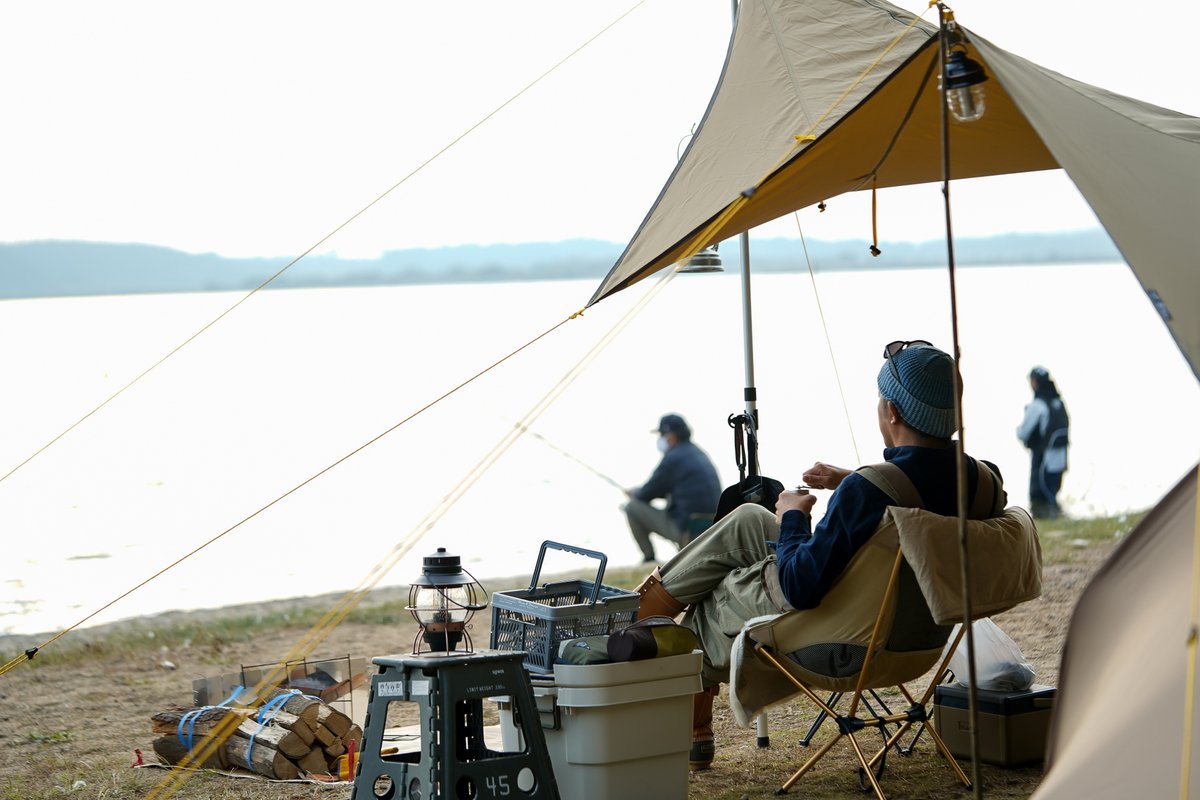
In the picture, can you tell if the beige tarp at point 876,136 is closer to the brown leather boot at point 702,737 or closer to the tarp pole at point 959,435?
the tarp pole at point 959,435

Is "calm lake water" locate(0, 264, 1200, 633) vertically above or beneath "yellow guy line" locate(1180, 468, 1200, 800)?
beneath

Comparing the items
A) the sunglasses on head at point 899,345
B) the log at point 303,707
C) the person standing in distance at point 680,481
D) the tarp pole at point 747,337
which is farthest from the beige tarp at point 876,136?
the person standing in distance at point 680,481

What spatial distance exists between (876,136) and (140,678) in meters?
4.13

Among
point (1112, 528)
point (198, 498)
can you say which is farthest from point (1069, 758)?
point (198, 498)

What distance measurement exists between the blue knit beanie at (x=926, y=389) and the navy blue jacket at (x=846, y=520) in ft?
0.23

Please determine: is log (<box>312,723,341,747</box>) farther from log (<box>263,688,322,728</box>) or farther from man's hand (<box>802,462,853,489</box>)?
man's hand (<box>802,462,853,489</box>)

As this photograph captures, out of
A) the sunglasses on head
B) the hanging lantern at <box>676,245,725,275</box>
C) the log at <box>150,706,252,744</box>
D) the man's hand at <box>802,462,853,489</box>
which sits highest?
the hanging lantern at <box>676,245,725,275</box>

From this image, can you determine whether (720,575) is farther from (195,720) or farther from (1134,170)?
(195,720)

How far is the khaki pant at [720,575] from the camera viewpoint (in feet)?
11.7

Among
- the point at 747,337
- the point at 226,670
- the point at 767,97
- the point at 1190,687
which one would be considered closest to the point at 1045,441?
the point at 747,337

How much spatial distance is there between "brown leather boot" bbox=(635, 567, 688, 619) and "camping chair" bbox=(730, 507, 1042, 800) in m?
0.31

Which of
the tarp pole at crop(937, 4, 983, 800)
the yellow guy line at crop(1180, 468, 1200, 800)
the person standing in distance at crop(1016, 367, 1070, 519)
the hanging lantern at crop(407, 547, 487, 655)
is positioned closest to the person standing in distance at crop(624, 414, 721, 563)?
the person standing in distance at crop(1016, 367, 1070, 519)

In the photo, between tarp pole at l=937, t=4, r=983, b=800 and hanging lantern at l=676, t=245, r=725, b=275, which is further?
hanging lantern at l=676, t=245, r=725, b=275

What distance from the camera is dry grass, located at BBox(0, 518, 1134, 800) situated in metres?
3.69
